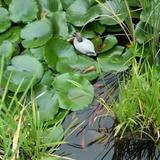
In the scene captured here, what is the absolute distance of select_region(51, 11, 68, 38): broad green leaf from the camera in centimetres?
209

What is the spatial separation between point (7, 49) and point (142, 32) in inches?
23.5

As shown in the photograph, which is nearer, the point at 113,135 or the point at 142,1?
the point at 113,135

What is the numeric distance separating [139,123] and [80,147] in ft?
0.78

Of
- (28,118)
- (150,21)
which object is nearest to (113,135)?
(28,118)

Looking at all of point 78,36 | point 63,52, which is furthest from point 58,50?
point 78,36

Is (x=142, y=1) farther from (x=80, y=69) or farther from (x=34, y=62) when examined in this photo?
(x=34, y=62)

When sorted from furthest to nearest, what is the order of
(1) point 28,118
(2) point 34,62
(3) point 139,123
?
1. (2) point 34,62
2. (3) point 139,123
3. (1) point 28,118

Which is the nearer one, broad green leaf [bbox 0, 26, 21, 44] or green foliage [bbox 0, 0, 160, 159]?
green foliage [bbox 0, 0, 160, 159]

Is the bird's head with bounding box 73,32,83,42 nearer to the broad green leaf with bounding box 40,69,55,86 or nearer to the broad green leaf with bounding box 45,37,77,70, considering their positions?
the broad green leaf with bounding box 45,37,77,70

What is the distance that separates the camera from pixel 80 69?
6.38ft

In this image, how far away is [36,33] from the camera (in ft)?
6.75

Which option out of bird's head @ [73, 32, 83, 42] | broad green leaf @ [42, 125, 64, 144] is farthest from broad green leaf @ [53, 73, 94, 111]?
bird's head @ [73, 32, 83, 42]

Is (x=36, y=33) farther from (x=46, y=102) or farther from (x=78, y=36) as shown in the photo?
(x=46, y=102)

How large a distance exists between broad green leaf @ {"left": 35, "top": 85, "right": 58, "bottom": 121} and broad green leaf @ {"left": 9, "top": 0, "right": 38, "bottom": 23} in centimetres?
44
